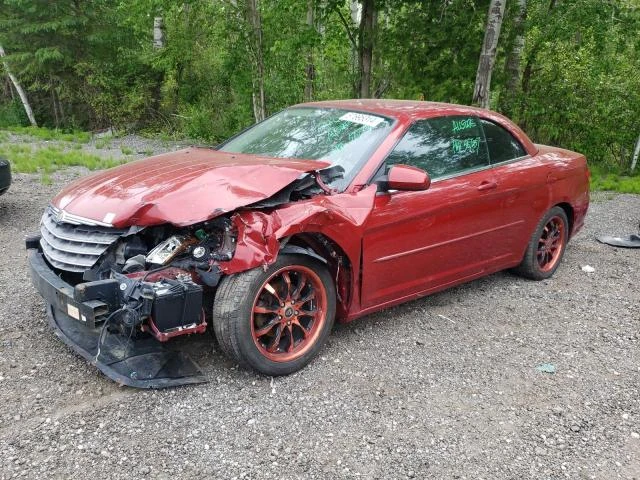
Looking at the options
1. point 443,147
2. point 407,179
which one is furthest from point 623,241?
point 407,179

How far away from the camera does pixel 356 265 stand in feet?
12.0

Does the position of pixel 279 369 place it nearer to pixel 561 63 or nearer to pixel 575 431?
pixel 575 431

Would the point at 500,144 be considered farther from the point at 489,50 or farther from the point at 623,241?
the point at 489,50

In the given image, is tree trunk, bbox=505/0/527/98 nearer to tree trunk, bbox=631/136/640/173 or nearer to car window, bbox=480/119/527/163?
tree trunk, bbox=631/136/640/173

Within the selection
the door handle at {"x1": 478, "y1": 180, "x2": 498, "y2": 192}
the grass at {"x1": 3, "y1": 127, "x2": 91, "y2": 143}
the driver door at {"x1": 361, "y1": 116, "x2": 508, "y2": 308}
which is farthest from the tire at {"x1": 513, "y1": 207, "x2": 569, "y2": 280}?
the grass at {"x1": 3, "y1": 127, "x2": 91, "y2": 143}

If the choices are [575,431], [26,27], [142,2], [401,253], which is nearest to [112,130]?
[26,27]

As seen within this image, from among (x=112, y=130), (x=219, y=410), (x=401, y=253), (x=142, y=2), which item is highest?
(x=142, y=2)

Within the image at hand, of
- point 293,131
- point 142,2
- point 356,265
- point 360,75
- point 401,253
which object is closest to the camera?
point 356,265

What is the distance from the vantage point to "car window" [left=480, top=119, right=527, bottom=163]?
472 centimetres

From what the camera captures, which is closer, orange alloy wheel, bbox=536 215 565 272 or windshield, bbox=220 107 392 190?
windshield, bbox=220 107 392 190

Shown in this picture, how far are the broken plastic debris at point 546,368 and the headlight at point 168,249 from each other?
2443mm

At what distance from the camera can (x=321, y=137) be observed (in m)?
4.20

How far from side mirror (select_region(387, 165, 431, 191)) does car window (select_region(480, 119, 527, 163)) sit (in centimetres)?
133

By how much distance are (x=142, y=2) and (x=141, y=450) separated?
10.5 m
